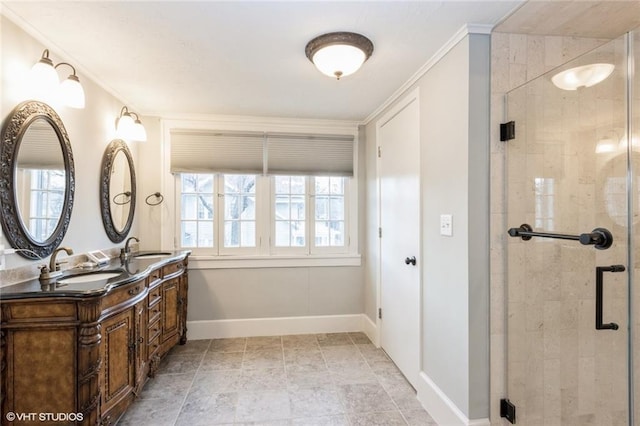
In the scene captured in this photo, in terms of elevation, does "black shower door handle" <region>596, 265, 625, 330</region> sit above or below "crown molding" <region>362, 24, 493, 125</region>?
below

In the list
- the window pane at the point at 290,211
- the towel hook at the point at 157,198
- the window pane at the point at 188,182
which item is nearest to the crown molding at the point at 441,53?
the window pane at the point at 290,211

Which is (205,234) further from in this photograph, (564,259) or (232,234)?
(564,259)

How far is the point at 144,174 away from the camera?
325 centimetres

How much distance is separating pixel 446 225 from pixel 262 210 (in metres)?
2.06

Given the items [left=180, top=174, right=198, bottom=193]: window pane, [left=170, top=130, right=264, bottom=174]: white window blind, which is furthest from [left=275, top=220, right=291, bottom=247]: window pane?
[left=180, top=174, right=198, bottom=193]: window pane

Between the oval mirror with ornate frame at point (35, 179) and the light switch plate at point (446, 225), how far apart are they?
2.40m

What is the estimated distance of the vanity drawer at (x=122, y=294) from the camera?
66.3 inches

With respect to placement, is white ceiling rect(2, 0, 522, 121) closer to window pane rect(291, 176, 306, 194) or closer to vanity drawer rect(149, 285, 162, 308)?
window pane rect(291, 176, 306, 194)

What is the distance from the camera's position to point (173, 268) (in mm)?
2781

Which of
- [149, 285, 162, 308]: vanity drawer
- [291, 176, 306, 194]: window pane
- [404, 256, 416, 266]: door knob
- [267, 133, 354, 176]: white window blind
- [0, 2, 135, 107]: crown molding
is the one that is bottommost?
[149, 285, 162, 308]: vanity drawer

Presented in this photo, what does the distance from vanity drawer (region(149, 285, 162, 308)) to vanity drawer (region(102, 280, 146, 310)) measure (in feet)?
0.81

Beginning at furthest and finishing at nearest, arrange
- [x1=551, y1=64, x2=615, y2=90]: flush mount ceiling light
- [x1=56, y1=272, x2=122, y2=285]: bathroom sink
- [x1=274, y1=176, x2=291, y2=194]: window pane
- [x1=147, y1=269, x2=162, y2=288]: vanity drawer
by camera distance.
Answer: [x1=274, y1=176, x2=291, y2=194]: window pane
[x1=147, y1=269, x2=162, y2=288]: vanity drawer
[x1=56, y1=272, x2=122, y2=285]: bathroom sink
[x1=551, y1=64, x2=615, y2=90]: flush mount ceiling light

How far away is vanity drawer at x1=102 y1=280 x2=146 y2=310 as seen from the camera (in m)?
1.69

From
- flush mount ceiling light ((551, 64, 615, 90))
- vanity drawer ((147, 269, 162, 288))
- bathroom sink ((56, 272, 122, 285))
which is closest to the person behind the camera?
flush mount ceiling light ((551, 64, 615, 90))
